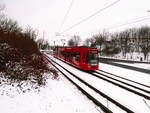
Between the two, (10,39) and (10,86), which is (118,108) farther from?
(10,39)

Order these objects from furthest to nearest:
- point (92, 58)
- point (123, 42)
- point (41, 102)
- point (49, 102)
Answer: point (123, 42) → point (92, 58) → point (49, 102) → point (41, 102)

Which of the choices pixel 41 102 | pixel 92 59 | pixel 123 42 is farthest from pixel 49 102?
pixel 123 42

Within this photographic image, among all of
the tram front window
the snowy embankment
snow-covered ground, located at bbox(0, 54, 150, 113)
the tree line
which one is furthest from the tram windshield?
the tree line

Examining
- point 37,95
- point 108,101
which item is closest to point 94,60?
point 108,101

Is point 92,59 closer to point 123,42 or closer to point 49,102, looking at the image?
point 49,102

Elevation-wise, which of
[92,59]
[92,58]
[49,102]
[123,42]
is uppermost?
[123,42]

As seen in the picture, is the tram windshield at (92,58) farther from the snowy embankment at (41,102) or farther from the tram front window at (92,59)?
the snowy embankment at (41,102)

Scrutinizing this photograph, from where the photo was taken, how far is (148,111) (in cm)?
662

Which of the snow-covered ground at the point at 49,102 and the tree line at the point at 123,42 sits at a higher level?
the tree line at the point at 123,42

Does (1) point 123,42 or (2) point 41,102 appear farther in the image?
(1) point 123,42

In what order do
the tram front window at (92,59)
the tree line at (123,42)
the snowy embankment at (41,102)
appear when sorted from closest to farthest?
1. the snowy embankment at (41,102)
2. the tram front window at (92,59)
3. the tree line at (123,42)

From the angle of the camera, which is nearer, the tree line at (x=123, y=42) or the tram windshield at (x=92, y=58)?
the tram windshield at (x=92, y=58)

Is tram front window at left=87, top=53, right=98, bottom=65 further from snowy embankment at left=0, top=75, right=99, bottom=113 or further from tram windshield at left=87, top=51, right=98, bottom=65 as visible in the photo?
snowy embankment at left=0, top=75, right=99, bottom=113

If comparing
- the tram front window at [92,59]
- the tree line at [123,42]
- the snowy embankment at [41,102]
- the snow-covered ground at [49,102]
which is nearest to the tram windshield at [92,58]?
the tram front window at [92,59]
